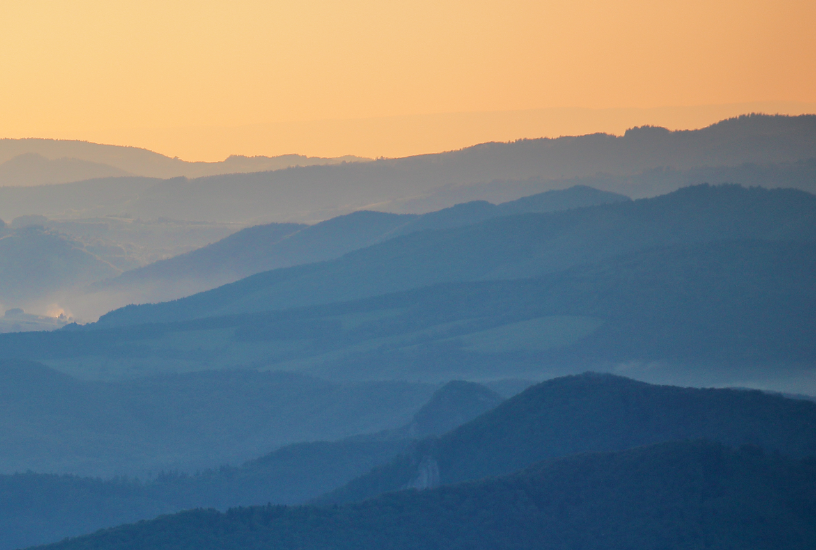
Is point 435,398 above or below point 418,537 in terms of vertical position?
above

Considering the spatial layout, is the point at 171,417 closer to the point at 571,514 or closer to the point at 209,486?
the point at 209,486

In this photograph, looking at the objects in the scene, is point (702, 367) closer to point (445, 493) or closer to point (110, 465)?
point (110, 465)

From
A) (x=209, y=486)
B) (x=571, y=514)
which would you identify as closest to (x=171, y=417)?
(x=209, y=486)

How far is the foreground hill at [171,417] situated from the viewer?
101 m

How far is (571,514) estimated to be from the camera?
42.5m

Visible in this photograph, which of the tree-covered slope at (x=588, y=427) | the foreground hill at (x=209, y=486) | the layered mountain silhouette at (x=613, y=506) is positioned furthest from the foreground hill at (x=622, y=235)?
the layered mountain silhouette at (x=613, y=506)

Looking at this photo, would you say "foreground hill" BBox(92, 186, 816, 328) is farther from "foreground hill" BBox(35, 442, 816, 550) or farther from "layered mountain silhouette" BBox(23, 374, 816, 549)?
"foreground hill" BBox(35, 442, 816, 550)

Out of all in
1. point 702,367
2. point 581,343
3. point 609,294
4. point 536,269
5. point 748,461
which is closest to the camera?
point 748,461

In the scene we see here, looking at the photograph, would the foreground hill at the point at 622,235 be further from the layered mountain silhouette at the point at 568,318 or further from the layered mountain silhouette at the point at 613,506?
the layered mountain silhouette at the point at 613,506

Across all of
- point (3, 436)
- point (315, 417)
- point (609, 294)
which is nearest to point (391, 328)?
point (609, 294)

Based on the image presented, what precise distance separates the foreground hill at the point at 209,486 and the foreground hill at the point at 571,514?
22.2 meters

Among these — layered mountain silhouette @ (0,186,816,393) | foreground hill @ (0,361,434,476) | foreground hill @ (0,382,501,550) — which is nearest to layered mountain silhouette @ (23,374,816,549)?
foreground hill @ (0,382,501,550)

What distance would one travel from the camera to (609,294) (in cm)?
15225

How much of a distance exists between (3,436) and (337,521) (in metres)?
71.0
